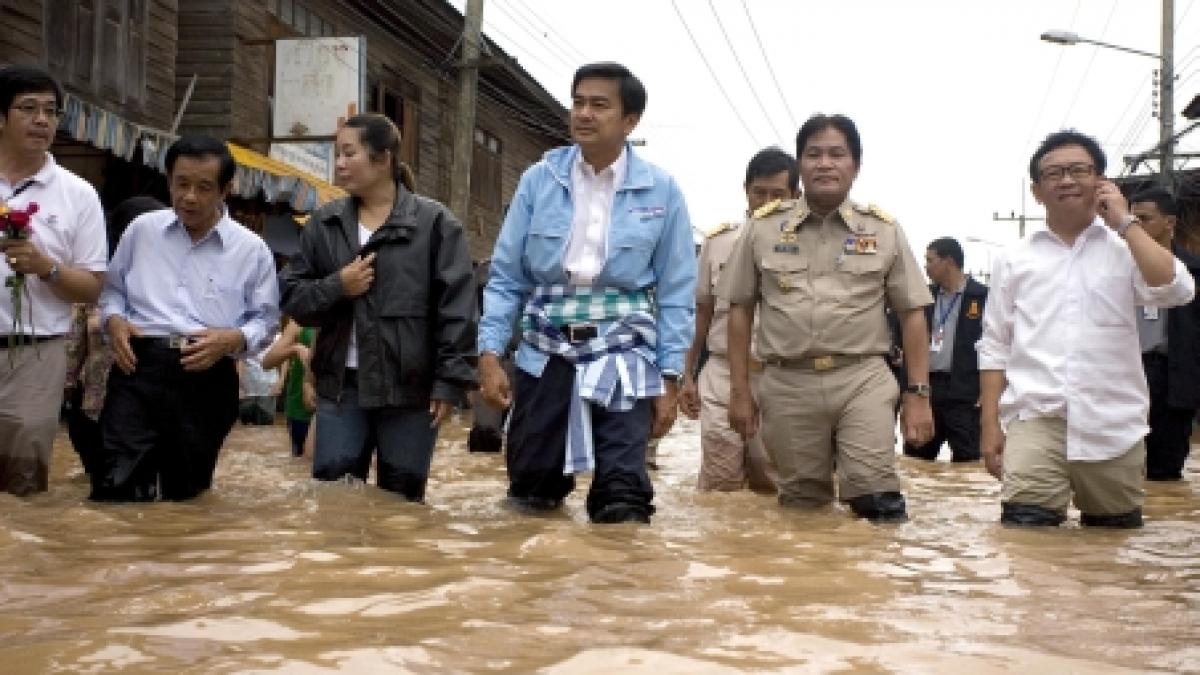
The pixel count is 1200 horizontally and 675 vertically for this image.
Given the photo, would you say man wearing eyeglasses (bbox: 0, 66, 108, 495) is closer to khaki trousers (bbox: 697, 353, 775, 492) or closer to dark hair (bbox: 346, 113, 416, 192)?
dark hair (bbox: 346, 113, 416, 192)

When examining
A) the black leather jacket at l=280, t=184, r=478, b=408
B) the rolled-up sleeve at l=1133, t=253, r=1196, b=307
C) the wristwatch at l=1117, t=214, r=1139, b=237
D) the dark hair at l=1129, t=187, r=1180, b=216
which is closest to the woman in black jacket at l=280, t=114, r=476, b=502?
the black leather jacket at l=280, t=184, r=478, b=408

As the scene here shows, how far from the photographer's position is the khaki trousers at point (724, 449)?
6.57m

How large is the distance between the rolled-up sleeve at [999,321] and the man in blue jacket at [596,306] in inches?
57.2

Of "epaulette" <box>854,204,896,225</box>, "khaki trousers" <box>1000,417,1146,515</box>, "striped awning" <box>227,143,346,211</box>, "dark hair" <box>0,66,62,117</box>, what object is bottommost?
"khaki trousers" <box>1000,417,1146,515</box>

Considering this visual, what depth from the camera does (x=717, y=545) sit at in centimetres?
426

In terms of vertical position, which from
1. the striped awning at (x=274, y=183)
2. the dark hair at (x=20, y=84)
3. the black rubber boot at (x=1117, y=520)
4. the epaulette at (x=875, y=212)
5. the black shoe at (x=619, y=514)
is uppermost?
the striped awning at (x=274, y=183)

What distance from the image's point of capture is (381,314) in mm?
4949

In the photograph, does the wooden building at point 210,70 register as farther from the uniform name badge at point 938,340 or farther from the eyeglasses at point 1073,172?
the eyeglasses at point 1073,172

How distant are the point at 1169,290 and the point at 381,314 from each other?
313cm

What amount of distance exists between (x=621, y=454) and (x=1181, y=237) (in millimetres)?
27671

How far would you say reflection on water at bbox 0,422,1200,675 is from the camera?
2.53m

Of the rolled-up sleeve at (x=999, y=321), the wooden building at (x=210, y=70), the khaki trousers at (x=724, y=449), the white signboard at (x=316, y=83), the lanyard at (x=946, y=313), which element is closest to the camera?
the rolled-up sleeve at (x=999, y=321)

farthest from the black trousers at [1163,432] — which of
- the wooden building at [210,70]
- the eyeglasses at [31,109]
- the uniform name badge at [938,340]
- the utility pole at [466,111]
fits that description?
the wooden building at [210,70]

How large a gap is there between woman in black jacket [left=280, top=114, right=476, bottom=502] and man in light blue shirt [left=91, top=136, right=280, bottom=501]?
0.84ft
